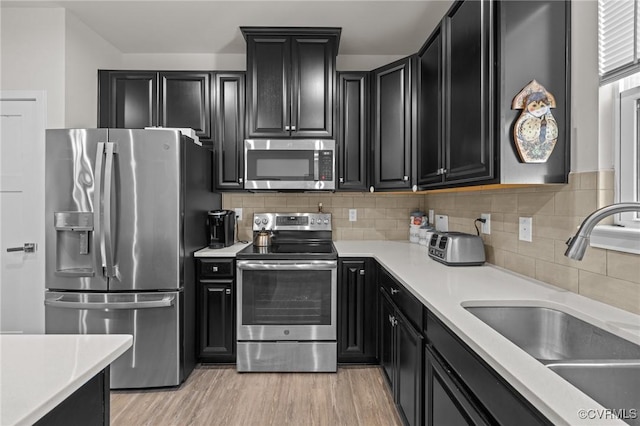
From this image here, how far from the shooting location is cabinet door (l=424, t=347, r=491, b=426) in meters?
1.05

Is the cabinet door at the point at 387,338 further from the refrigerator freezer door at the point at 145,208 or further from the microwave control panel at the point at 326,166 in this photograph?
the refrigerator freezer door at the point at 145,208

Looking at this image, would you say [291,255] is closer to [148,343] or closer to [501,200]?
[148,343]

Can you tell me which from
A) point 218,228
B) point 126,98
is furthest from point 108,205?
point 126,98

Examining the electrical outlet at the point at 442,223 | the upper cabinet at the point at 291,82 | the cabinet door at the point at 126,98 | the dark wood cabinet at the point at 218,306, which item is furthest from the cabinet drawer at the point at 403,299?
the cabinet door at the point at 126,98

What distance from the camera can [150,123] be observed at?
9.66ft

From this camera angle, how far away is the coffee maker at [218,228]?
2818 mm

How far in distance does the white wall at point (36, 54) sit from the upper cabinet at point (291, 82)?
1332 mm

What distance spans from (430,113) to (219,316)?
207 centimetres

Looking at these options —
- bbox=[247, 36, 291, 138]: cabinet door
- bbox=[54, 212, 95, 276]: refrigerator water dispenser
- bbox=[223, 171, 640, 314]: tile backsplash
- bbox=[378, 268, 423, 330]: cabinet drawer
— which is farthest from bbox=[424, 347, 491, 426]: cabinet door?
bbox=[54, 212, 95, 276]: refrigerator water dispenser

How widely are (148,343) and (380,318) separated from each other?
62.7 inches

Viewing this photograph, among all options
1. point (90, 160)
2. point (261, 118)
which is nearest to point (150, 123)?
point (90, 160)

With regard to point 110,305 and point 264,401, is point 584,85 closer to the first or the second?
point 264,401

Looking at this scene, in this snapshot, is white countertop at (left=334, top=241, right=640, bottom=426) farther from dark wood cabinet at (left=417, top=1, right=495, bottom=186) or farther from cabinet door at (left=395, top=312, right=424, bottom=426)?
dark wood cabinet at (left=417, top=1, right=495, bottom=186)

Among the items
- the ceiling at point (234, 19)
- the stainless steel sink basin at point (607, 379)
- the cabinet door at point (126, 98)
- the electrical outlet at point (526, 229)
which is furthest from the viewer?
the cabinet door at point (126, 98)
